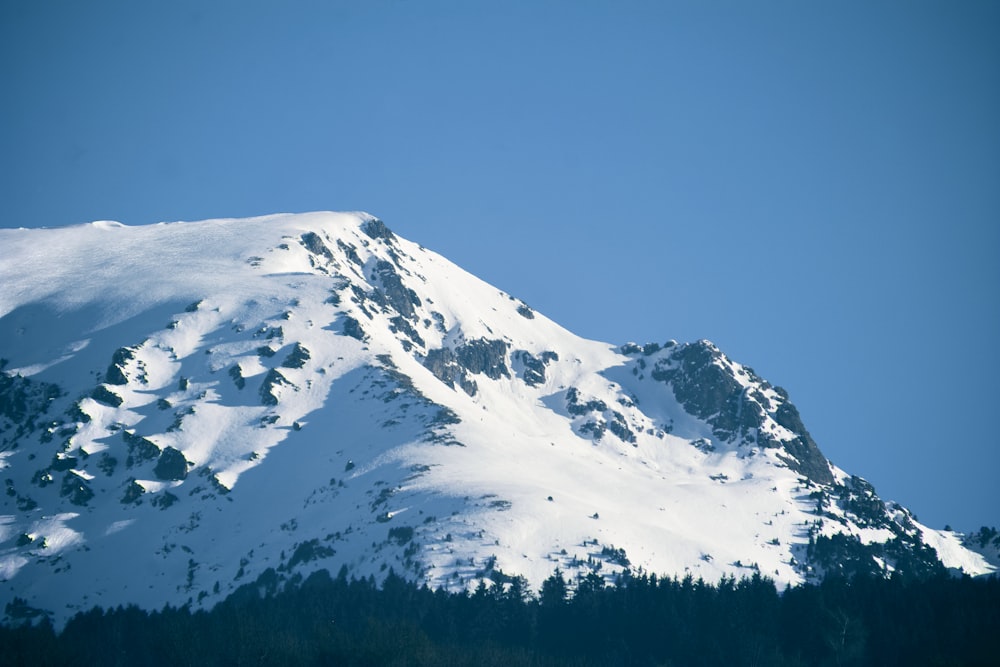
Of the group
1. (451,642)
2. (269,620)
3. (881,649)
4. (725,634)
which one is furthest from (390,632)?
(881,649)

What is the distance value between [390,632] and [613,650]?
122 ft

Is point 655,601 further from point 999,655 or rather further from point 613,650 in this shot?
point 999,655

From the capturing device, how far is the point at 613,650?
185875mm

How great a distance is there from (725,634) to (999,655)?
146 feet

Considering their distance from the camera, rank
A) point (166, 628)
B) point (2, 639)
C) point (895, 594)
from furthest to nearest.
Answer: point (895, 594), point (166, 628), point (2, 639)

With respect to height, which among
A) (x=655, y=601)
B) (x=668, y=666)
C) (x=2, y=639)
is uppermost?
(x=655, y=601)

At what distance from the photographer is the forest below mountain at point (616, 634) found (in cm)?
15762

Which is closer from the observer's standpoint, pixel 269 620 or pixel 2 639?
pixel 2 639

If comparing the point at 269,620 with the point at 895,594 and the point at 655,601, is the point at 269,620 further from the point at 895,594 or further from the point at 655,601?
the point at 895,594

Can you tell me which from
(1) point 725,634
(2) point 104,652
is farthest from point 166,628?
(1) point 725,634

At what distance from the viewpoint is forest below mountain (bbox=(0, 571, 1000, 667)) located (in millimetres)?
157625

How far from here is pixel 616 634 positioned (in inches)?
7510

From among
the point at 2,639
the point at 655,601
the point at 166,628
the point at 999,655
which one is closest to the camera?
the point at 999,655

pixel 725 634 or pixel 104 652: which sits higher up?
pixel 725 634
